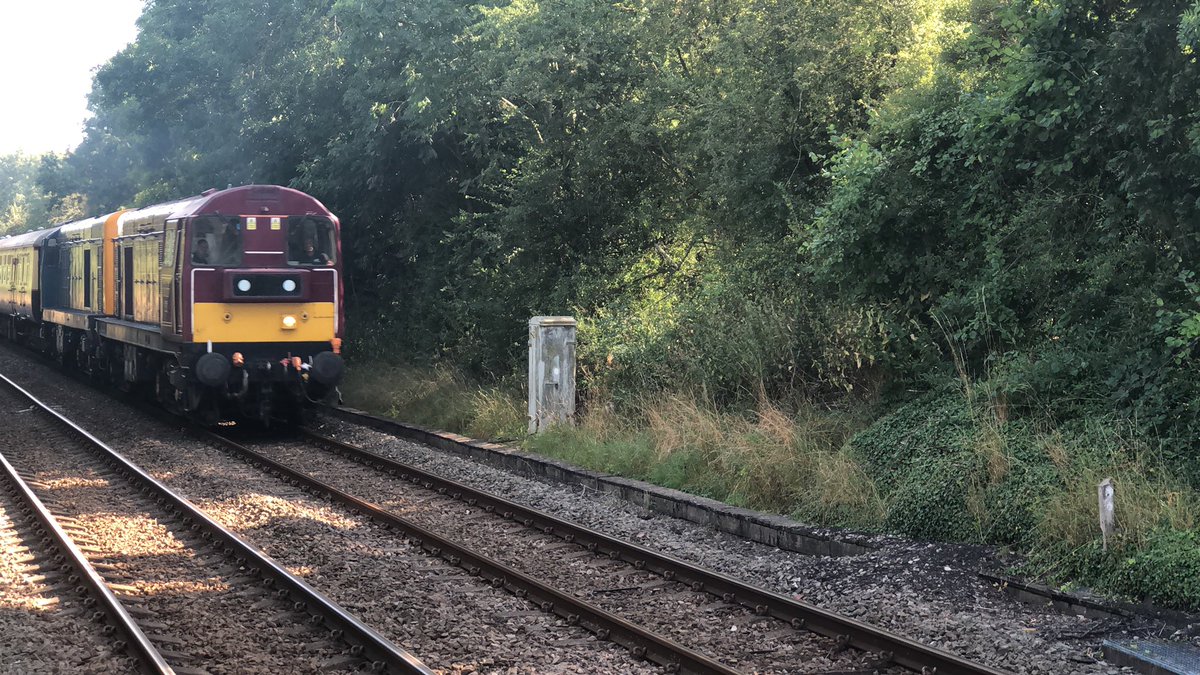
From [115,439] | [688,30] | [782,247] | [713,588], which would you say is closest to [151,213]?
[115,439]

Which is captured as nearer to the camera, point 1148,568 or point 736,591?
point 1148,568

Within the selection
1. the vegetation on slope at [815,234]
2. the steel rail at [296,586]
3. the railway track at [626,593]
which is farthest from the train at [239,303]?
the railway track at [626,593]

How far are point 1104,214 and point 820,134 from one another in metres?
4.83

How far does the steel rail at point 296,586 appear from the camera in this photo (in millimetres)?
6562

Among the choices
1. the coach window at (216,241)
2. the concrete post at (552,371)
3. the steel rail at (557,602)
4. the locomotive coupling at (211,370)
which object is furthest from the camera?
the coach window at (216,241)

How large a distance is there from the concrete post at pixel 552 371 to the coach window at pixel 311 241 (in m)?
3.78

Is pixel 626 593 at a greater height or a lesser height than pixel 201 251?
lesser

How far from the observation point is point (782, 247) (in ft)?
45.7

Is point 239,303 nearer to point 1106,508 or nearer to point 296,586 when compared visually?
point 296,586

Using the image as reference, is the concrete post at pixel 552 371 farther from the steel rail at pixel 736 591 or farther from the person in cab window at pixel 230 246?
the person in cab window at pixel 230 246

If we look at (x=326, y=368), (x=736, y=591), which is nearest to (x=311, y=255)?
(x=326, y=368)

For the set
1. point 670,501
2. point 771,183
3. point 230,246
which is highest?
point 771,183

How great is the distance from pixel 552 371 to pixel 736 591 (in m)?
7.12

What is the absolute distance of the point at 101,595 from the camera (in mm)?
7922
